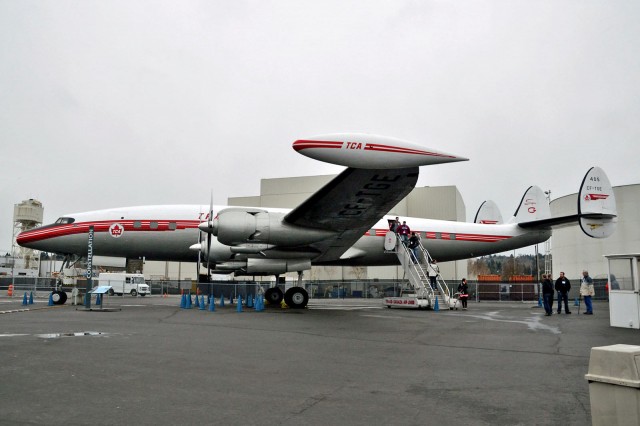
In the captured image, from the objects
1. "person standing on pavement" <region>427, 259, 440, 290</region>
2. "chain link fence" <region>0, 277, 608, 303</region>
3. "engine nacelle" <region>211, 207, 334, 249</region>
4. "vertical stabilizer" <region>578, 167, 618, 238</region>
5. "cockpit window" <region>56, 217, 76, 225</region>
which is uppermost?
"vertical stabilizer" <region>578, 167, 618, 238</region>

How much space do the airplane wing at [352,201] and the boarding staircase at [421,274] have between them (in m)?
3.88

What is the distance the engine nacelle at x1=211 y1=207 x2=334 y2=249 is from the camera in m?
16.2

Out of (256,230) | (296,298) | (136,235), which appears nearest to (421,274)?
(296,298)

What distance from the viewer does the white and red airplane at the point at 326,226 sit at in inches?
435

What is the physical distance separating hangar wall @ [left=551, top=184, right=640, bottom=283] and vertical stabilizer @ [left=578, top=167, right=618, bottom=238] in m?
23.4

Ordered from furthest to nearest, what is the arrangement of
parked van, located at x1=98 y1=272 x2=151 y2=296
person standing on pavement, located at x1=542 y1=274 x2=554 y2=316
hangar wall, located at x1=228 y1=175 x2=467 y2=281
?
hangar wall, located at x1=228 y1=175 x2=467 y2=281 < parked van, located at x1=98 y1=272 x2=151 y2=296 < person standing on pavement, located at x1=542 y1=274 x2=554 y2=316

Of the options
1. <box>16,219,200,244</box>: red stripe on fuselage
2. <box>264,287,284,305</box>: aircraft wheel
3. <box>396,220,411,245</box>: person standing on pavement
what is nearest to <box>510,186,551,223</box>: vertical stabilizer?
<box>396,220,411,245</box>: person standing on pavement

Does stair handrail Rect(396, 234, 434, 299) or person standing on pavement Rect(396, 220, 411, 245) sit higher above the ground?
person standing on pavement Rect(396, 220, 411, 245)

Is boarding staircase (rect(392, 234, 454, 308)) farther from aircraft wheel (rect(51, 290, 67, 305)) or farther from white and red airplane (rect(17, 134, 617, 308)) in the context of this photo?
aircraft wheel (rect(51, 290, 67, 305))

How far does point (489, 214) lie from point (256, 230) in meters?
18.3

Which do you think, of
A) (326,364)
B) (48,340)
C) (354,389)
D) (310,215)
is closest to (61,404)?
(354,389)

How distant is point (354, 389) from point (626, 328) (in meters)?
11.4

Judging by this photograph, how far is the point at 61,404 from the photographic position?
4.64 meters

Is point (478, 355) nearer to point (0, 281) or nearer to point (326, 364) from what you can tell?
point (326, 364)
